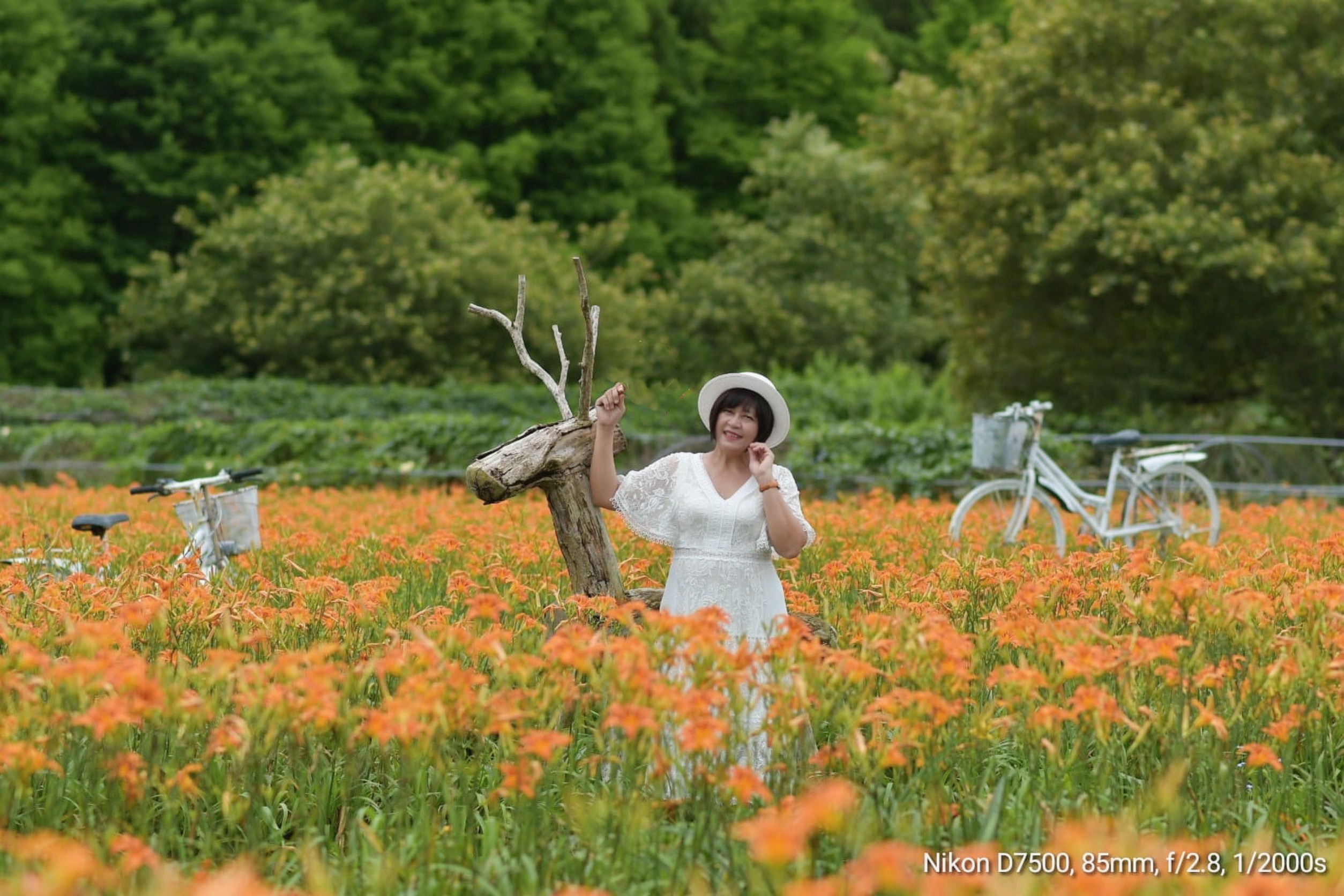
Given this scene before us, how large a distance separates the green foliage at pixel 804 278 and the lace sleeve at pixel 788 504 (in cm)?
2134

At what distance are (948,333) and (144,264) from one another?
16.3 meters

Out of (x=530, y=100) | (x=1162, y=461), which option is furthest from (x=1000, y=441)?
(x=530, y=100)

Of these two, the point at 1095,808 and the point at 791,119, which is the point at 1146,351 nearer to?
the point at 791,119

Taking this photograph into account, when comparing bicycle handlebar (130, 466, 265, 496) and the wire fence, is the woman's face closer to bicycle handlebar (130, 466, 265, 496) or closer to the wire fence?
bicycle handlebar (130, 466, 265, 496)

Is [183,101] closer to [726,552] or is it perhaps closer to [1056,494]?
[1056,494]

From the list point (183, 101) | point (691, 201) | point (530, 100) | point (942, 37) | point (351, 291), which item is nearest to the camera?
point (351, 291)

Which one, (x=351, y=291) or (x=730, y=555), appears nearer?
(x=730, y=555)

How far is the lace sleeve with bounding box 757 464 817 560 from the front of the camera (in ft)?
13.8

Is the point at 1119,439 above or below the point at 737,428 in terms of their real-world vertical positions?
below

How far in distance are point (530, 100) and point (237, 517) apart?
26860 mm

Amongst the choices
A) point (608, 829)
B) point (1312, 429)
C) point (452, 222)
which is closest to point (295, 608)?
point (608, 829)

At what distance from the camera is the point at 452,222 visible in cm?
2416

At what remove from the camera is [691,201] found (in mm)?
34125

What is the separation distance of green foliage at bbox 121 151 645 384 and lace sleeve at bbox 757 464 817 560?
57.3ft
